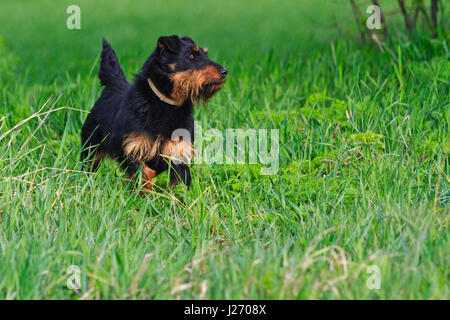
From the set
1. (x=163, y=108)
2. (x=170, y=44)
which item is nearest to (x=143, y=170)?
(x=163, y=108)

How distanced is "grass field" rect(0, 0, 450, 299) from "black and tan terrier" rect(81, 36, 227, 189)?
7.2 inches

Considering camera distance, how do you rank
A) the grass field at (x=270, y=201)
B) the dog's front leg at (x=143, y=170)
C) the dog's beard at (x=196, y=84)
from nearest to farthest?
the grass field at (x=270, y=201)
the dog's beard at (x=196, y=84)
the dog's front leg at (x=143, y=170)

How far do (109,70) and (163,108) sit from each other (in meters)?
0.94

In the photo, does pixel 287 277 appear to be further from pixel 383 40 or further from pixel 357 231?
pixel 383 40

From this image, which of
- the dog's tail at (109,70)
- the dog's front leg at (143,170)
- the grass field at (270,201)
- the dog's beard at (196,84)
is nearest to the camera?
the grass field at (270,201)

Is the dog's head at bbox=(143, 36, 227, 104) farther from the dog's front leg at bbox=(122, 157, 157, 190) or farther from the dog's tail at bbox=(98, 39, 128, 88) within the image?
the dog's tail at bbox=(98, 39, 128, 88)

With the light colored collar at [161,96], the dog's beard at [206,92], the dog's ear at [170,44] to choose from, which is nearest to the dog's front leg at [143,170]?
the light colored collar at [161,96]

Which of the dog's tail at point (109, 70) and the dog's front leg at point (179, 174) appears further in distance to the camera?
the dog's tail at point (109, 70)

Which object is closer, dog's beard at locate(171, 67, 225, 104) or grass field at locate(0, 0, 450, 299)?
grass field at locate(0, 0, 450, 299)

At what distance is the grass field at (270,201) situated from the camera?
10.1 ft

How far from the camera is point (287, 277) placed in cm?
296

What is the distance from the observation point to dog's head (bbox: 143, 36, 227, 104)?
4691 millimetres

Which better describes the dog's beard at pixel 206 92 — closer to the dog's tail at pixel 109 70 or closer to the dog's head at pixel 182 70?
the dog's head at pixel 182 70

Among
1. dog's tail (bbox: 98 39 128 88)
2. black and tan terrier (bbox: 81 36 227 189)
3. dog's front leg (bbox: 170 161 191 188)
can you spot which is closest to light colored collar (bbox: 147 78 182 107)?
black and tan terrier (bbox: 81 36 227 189)
